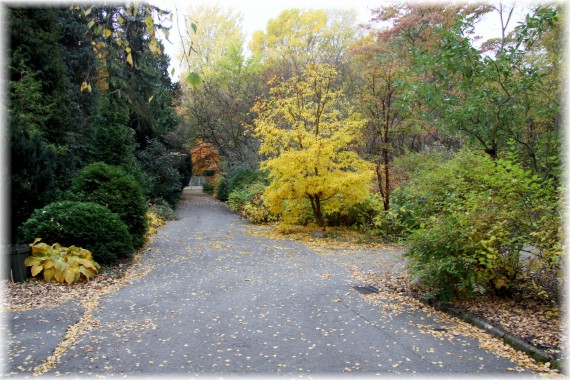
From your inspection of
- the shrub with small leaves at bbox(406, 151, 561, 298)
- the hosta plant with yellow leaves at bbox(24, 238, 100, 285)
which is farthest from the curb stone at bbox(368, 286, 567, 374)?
the hosta plant with yellow leaves at bbox(24, 238, 100, 285)

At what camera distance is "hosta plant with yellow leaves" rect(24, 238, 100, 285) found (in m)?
6.04

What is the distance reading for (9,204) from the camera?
7508mm

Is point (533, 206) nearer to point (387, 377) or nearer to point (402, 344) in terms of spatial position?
point (402, 344)

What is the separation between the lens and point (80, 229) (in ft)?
23.0

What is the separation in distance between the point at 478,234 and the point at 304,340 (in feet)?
7.44

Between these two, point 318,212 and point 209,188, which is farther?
point 209,188

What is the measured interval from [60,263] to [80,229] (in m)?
0.97

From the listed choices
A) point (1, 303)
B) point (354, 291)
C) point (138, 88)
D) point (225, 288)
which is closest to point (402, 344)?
point (354, 291)

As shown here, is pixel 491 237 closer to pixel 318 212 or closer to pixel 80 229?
pixel 80 229

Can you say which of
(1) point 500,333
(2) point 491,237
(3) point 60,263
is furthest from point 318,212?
(1) point 500,333

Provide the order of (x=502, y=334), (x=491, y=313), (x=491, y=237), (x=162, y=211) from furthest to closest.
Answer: (x=162, y=211), (x=491, y=313), (x=491, y=237), (x=502, y=334)

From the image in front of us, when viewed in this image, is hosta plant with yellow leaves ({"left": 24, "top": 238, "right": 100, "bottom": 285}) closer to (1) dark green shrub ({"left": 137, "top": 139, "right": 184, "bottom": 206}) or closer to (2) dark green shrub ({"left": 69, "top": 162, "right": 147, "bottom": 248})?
(2) dark green shrub ({"left": 69, "top": 162, "right": 147, "bottom": 248})

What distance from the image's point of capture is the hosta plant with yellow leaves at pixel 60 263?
604cm

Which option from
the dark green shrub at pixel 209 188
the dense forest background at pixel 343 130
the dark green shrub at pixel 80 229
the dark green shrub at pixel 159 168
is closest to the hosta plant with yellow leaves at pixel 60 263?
the dark green shrub at pixel 80 229
